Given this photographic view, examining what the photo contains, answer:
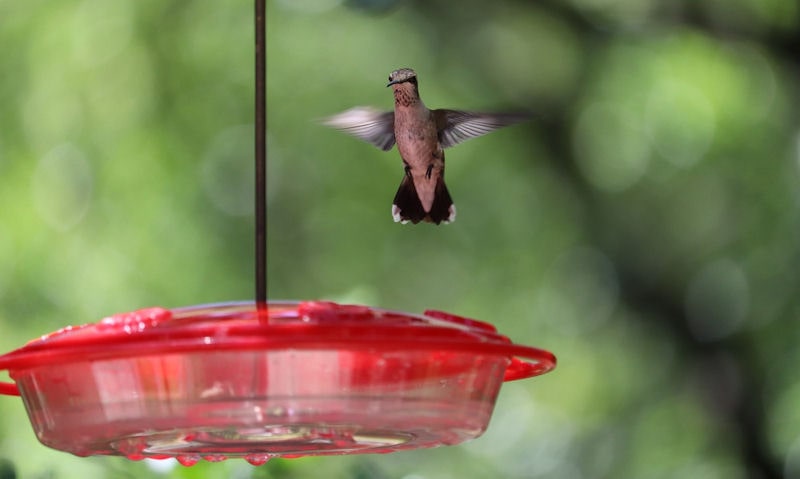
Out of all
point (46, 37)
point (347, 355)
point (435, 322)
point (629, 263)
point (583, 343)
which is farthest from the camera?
point (583, 343)

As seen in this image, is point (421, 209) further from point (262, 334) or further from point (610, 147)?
point (610, 147)

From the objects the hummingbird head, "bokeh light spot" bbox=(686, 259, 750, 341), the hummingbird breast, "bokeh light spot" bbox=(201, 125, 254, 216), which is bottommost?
"bokeh light spot" bbox=(686, 259, 750, 341)

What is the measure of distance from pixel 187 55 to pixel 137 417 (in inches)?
196

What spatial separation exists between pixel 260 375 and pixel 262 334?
90 millimetres

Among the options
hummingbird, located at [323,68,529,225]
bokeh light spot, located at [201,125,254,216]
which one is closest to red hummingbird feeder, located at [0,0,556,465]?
hummingbird, located at [323,68,529,225]

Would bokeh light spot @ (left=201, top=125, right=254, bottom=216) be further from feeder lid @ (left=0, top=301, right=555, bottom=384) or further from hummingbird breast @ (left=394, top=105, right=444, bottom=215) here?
feeder lid @ (left=0, top=301, right=555, bottom=384)

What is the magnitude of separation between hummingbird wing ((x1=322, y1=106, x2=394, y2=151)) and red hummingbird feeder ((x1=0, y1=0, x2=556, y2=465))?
4.59 ft

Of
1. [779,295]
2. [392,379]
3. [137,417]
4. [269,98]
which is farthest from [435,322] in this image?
[269,98]

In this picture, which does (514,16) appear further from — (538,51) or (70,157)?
(70,157)

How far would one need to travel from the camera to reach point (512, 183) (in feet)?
23.8

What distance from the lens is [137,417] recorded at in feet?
6.52

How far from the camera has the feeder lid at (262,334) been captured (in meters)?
1.88

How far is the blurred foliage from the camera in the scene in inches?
258

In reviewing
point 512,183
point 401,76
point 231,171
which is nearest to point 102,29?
point 231,171
